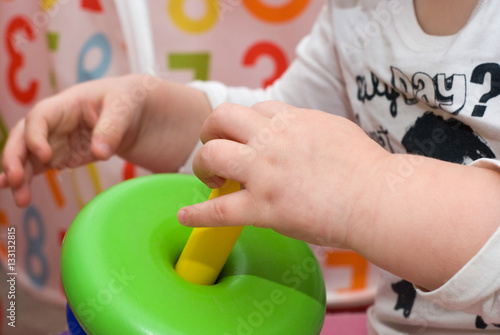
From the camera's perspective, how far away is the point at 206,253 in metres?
0.33

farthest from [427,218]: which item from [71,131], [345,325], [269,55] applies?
[269,55]

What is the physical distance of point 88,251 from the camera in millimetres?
307

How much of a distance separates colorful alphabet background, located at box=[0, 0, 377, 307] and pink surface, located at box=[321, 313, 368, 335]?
0.52ft

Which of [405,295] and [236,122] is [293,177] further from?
[405,295]

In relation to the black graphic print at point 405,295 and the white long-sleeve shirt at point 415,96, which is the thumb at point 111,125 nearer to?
the white long-sleeve shirt at point 415,96

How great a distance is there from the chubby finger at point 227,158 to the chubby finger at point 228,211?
1cm

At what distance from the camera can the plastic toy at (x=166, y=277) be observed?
11.3 inches

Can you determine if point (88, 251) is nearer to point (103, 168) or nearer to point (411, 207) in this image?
point (411, 207)

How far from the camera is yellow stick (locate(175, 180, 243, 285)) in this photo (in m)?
0.32

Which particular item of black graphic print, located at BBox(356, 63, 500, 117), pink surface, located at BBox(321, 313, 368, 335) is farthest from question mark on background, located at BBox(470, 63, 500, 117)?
pink surface, located at BBox(321, 313, 368, 335)

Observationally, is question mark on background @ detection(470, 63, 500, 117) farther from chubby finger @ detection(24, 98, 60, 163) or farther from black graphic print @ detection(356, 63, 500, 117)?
chubby finger @ detection(24, 98, 60, 163)

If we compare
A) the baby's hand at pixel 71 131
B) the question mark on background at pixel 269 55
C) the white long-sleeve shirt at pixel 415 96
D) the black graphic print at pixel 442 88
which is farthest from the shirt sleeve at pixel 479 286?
Answer: the question mark on background at pixel 269 55

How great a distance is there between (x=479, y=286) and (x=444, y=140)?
0.17 meters

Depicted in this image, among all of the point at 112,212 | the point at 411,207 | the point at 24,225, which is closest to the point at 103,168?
the point at 24,225
